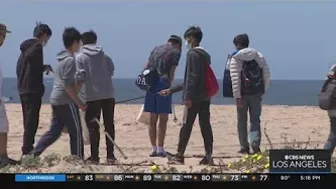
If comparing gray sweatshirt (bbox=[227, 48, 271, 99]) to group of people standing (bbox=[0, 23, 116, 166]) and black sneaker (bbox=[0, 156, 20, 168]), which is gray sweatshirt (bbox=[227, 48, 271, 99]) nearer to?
group of people standing (bbox=[0, 23, 116, 166])

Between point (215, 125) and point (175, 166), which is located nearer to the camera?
point (175, 166)

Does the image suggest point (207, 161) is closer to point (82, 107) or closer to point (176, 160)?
point (176, 160)

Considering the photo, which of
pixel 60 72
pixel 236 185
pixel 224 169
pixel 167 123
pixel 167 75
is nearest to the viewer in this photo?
pixel 236 185

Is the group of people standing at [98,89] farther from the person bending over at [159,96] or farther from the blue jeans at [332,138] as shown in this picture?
the blue jeans at [332,138]

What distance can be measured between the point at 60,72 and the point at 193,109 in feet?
2.40

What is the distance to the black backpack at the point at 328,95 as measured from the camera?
2713 mm

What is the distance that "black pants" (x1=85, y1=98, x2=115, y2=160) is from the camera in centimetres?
319

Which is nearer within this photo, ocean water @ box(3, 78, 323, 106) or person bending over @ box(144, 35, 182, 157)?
ocean water @ box(3, 78, 323, 106)

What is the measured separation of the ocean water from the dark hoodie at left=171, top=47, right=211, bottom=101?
0.04 metres

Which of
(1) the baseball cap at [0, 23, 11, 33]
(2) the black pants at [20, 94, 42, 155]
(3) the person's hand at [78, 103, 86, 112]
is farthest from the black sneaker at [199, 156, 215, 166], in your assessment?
(1) the baseball cap at [0, 23, 11, 33]

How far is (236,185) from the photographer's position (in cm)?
245

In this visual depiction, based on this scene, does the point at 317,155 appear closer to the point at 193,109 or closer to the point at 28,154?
the point at 193,109

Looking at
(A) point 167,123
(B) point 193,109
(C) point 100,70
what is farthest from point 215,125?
(C) point 100,70

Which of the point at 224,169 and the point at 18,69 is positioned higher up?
the point at 18,69
